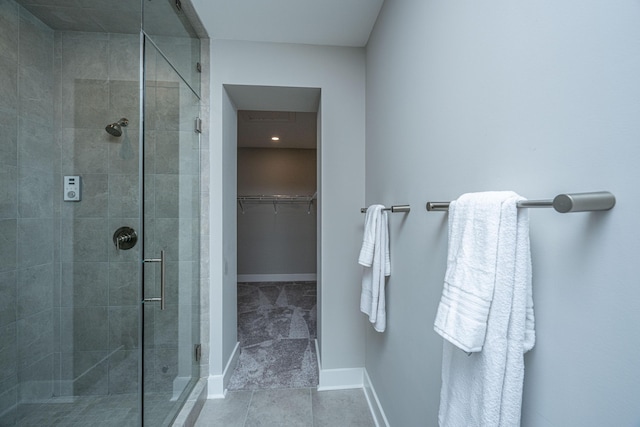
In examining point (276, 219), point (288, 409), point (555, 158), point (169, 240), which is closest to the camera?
point (555, 158)

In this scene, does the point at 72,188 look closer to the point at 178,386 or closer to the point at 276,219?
the point at 178,386

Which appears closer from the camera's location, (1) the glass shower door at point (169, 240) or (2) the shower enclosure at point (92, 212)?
(2) the shower enclosure at point (92, 212)

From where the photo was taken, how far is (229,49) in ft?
5.93

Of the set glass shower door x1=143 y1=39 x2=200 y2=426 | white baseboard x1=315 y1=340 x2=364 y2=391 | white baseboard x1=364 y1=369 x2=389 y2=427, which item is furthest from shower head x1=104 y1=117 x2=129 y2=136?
white baseboard x1=364 y1=369 x2=389 y2=427

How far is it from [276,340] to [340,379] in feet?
2.90

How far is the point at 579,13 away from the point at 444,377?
0.87 m

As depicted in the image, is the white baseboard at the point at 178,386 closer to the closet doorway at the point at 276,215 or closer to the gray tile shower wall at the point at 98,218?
the gray tile shower wall at the point at 98,218

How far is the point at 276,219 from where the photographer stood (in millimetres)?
4703

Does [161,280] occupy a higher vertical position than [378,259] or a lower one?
lower

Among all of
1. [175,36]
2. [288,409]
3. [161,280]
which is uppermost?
[175,36]

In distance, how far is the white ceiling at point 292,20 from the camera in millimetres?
1503

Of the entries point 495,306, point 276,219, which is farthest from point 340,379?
point 276,219

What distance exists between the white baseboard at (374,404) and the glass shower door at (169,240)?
1205 millimetres

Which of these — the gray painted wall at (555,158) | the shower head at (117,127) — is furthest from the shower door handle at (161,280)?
the gray painted wall at (555,158)
